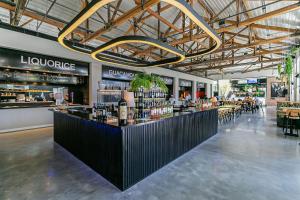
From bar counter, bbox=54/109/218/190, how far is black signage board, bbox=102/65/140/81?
5079 millimetres

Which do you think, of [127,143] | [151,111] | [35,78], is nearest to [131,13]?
[151,111]

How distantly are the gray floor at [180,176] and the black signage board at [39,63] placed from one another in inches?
135

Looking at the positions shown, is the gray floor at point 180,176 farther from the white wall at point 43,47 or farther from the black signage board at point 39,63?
the white wall at point 43,47

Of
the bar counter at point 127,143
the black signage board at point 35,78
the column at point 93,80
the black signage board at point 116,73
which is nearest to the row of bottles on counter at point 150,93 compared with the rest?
the bar counter at point 127,143

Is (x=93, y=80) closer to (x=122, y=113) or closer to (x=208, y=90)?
(x=122, y=113)

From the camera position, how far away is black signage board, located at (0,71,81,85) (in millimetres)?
6443

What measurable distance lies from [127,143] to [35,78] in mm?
7069

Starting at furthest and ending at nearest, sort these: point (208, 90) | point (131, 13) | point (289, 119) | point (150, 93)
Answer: point (208, 90)
point (289, 119)
point (131, 13)
point (150, 93)

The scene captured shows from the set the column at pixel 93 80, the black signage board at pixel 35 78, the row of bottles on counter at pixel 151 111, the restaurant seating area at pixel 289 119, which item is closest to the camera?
the row of bottles on counter at pixel 151 111

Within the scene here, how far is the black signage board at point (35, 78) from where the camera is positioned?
254 inches

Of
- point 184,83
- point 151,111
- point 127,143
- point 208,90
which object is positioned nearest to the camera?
Result: point 127,143

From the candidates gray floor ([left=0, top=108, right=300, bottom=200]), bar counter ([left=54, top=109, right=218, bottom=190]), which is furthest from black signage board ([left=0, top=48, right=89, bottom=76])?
bar counter ([left=54, top=109, right=218, bottom=190])

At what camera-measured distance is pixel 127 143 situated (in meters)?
2.45

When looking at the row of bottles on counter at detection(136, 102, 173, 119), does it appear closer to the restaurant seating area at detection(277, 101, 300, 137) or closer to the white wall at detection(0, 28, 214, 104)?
the restaurant seating area at detection(277, 101, 300, 137)
